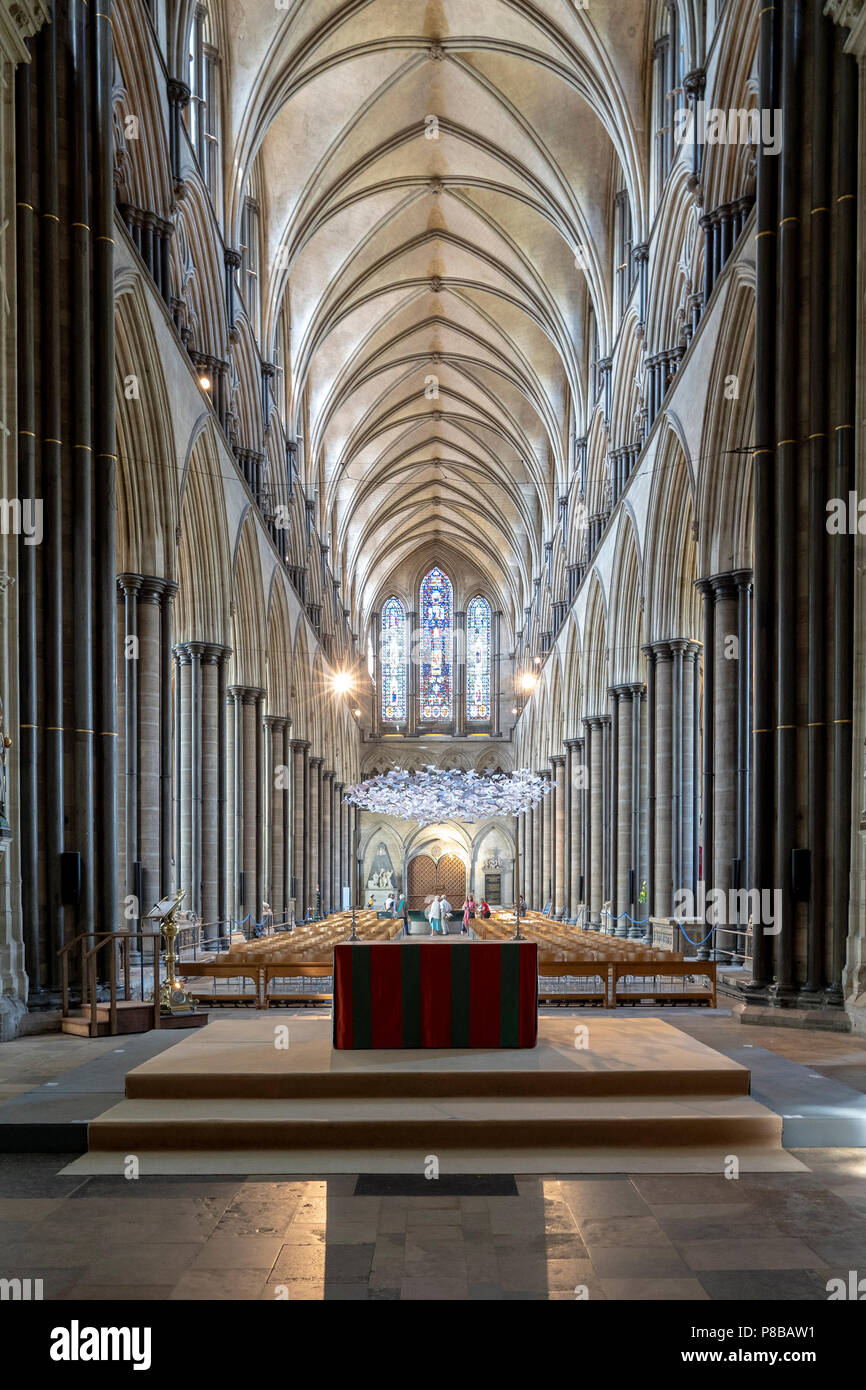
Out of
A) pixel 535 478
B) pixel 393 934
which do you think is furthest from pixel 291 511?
pixel 393 934

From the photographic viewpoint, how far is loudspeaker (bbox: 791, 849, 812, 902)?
10281 millimetres

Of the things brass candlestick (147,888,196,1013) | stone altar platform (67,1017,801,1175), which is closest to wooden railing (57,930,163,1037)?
brass candlestick (147,888,196,1013)

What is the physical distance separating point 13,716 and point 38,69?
6.05 meters

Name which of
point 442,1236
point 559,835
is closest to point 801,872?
point 442,1236

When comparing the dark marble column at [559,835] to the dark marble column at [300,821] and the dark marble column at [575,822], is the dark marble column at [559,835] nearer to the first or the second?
the dark marble column at [575,822]

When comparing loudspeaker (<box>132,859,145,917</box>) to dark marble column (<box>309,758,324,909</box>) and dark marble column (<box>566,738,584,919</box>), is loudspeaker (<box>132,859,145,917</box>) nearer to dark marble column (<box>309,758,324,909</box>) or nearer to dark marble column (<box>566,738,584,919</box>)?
dark marble column (<box>566,738,584,919</box>)

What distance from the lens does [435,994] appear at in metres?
7.21

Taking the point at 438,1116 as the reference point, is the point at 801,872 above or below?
above

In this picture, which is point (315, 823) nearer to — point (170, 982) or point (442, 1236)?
point (170, 982)

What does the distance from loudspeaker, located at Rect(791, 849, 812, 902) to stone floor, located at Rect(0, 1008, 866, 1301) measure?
4.38 m

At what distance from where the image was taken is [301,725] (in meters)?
32.8

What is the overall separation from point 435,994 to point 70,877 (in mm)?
4503
